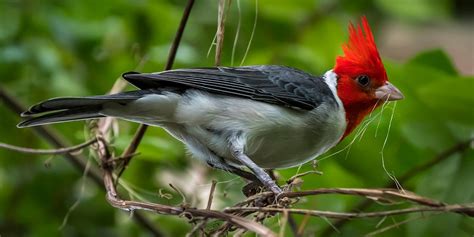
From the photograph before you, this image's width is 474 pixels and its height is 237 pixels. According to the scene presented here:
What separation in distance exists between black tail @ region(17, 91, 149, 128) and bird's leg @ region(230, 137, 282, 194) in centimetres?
36

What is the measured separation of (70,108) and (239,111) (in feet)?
1.83

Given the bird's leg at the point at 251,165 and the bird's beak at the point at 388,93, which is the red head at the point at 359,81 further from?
the bird's leg at the point at 251,165

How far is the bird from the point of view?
276 cm

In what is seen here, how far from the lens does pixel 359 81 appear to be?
3.19 metres

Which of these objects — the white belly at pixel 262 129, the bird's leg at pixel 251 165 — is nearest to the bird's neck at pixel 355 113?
the white belly at pixel 262 129

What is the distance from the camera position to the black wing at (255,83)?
9.50 feet

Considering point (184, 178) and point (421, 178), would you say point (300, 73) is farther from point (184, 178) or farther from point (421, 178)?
point (184, 178)

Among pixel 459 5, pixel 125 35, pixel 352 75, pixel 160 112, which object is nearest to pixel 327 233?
pixel 352 75

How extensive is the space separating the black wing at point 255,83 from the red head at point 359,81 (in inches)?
3.5

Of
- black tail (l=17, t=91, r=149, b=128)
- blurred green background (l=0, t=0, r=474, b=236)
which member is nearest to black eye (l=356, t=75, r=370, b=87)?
blurred green background (l=0, t=0, r=474, b=236)

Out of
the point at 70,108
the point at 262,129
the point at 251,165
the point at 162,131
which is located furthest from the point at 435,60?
the point at 70,108

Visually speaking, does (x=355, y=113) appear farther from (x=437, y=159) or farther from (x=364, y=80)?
(x=437, y=159)

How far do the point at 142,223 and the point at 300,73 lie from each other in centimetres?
86

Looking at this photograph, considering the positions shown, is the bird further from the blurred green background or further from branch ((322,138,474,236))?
branch ((322,138,474,236))
